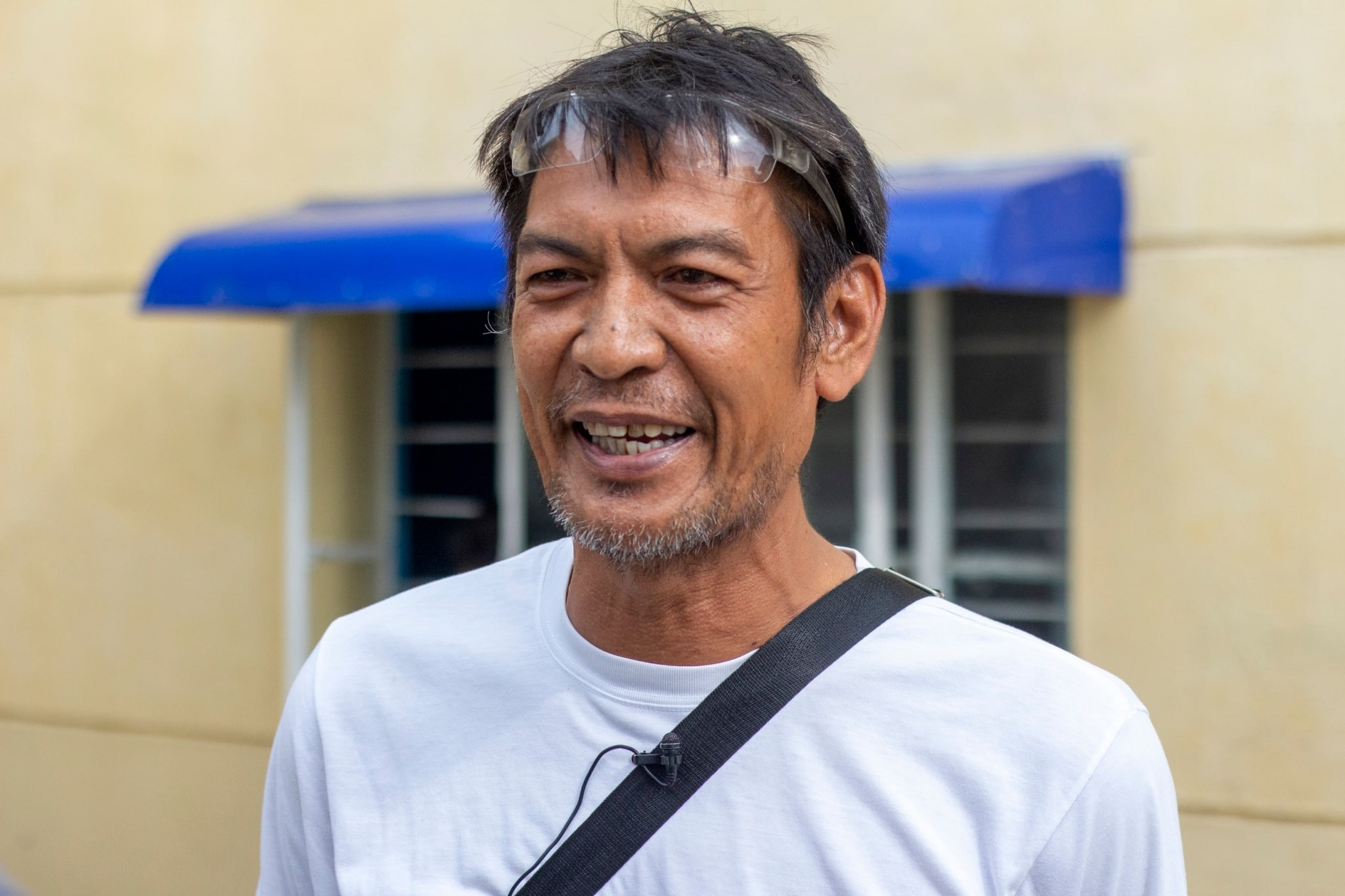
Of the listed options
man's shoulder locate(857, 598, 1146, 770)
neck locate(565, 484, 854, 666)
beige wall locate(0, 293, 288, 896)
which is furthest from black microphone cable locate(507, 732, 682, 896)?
beige wall locate(0, 293, 288, 896)

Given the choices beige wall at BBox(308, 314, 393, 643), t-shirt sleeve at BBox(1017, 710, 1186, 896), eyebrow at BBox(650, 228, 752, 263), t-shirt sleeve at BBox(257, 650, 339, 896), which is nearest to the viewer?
t-shirt sleeve at BBox(1017, 710, 1186, 896)

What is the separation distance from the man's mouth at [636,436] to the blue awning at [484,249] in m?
1.74

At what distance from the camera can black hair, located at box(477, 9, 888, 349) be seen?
1587 mm

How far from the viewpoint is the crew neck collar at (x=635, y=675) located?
1.60 m

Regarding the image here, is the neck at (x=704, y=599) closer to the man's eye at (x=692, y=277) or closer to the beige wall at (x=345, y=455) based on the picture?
the man's eye at (x=692, y=277)

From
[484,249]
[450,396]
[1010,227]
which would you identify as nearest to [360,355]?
[450,396]

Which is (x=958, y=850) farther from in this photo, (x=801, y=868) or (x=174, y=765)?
(x=174, y=765)

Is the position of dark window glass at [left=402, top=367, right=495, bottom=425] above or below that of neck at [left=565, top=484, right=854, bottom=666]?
above

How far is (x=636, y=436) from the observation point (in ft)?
5.25

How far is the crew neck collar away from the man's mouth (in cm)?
26

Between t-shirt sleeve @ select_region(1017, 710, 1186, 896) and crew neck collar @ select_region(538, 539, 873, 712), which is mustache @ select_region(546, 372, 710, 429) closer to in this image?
crew neck collar @ select_region(538, 539, 873, 712)

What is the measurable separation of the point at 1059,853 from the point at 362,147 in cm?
421

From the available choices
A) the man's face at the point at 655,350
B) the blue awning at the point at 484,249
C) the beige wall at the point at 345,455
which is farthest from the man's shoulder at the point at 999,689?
the beige wall at the point at 345,455

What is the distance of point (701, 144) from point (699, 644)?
62 cm
